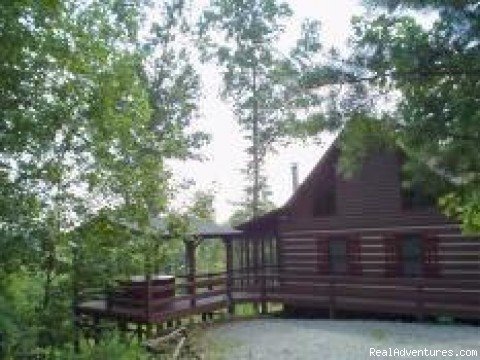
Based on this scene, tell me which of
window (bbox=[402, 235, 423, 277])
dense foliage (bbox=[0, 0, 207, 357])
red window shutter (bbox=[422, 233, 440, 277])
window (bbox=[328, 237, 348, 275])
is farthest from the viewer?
window (bbox=[328, 237, 348, 275])

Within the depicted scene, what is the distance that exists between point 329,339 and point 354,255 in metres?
6.79

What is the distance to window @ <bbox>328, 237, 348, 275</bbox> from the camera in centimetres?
2394

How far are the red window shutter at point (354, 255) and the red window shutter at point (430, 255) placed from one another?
2.48 meters

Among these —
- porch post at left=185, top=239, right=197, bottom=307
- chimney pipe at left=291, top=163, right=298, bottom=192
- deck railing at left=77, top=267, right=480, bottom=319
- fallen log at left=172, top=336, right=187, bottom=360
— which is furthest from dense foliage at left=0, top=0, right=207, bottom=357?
chimney pipe at left=291, top=163, right=298, bottom=192

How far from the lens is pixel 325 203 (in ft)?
80.9

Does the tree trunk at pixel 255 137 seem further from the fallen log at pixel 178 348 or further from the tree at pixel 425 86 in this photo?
the tree at pixel 425 86

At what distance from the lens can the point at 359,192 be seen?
23.4 metres

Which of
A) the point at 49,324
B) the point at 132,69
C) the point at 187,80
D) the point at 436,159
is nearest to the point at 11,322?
the point at 49,324

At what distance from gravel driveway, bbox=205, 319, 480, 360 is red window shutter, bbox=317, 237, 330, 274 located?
354 cm

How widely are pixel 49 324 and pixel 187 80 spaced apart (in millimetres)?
22477

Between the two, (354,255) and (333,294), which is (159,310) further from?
(354,255)

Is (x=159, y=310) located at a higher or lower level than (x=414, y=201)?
lower

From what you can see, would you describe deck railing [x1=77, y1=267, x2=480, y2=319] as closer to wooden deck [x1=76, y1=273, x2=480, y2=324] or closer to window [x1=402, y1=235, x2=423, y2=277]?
wooden deck [x1=76, y1=273, x2=480, y2=324]

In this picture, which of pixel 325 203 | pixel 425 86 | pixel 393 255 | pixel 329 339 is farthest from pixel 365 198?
pixel 425 86
